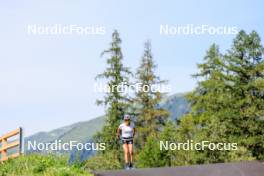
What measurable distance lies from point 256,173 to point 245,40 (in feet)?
158

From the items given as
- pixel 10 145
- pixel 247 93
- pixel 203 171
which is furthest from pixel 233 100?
pixel 203 171

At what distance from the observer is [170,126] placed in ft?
193

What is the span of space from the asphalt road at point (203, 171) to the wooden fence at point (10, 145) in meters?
6.99

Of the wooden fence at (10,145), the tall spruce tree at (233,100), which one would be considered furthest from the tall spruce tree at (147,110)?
the wooden fence at (10,145)

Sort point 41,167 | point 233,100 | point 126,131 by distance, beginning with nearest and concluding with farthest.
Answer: point 41,167
point 126,131
point 233,100

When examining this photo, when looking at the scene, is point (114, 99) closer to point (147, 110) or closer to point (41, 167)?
point (147, 110)

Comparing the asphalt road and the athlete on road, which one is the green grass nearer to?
the asphalt road

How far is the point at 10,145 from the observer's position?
26.1 meters

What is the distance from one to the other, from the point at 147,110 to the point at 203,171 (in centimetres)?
5105

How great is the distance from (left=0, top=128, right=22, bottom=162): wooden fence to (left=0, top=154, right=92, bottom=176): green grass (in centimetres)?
228

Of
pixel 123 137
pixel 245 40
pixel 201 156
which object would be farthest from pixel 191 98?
pixel 123 137

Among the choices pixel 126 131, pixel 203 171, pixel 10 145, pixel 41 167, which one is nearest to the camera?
pixel 203 171

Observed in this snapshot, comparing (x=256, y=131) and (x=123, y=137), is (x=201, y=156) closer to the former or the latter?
(x=256, y=131)

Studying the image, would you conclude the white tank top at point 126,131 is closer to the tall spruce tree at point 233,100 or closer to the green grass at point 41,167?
the green grass at point 41,167
